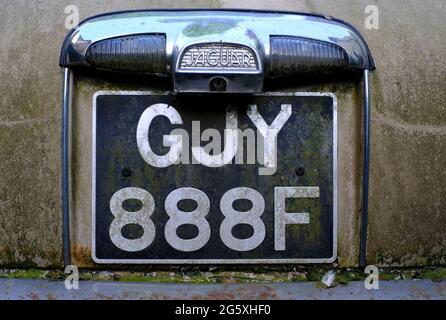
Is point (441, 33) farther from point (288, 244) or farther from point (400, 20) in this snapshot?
point (288, 244)

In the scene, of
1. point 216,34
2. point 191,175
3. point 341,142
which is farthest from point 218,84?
point 341,142

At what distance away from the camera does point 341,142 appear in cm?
211

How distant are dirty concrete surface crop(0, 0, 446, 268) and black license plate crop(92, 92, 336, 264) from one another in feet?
0.26

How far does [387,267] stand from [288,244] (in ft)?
1.02

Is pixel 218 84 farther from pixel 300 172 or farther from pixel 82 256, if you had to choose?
pixel 82 256

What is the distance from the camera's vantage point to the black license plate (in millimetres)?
2064

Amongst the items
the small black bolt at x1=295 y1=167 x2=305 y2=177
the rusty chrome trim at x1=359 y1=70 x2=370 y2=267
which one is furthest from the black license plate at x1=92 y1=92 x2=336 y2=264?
the rusty chrome trim at x1=359 y1=70 x2=370 y2=267

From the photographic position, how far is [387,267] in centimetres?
215

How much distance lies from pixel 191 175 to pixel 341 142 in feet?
1.48

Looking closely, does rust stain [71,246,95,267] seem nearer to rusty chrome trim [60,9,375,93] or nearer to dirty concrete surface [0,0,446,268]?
dirty concrete surface [0,0,446,268]

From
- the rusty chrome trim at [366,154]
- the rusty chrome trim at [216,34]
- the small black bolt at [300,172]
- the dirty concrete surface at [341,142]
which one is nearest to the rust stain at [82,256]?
the dirty concrete surface at [341,142]

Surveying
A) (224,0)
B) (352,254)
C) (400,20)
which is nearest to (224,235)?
(352,254)

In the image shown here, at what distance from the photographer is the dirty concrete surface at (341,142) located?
208 centimetres

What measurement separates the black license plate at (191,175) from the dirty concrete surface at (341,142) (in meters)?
0.08
